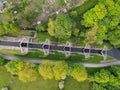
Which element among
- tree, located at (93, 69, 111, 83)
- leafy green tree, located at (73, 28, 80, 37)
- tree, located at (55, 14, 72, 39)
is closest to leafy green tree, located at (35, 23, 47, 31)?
tree, located at (55, 14, 72, 39)

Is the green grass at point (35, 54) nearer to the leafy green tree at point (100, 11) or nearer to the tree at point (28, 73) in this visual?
the tree at point (28, 73)

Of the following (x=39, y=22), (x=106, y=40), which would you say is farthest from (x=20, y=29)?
(x=106, y=40)

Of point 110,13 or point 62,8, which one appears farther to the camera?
point 62,8

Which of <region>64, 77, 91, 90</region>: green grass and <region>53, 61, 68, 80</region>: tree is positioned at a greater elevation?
<region>53, 61, 68, 80</region>: tree

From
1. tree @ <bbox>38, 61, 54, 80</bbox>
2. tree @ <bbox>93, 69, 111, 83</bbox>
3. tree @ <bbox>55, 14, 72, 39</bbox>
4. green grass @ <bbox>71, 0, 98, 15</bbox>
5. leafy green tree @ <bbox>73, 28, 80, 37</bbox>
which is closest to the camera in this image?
tree @ <bbox>38, 61, 54, 80</bbox>

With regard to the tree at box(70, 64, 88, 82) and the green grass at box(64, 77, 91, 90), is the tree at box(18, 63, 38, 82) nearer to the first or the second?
the green grass at box(64, 77, 91, 90)

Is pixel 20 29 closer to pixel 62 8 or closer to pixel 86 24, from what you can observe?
pixel 62 8

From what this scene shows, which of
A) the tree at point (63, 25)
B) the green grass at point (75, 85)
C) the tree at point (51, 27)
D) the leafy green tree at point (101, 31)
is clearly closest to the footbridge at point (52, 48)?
the tree at point (51, 27)
